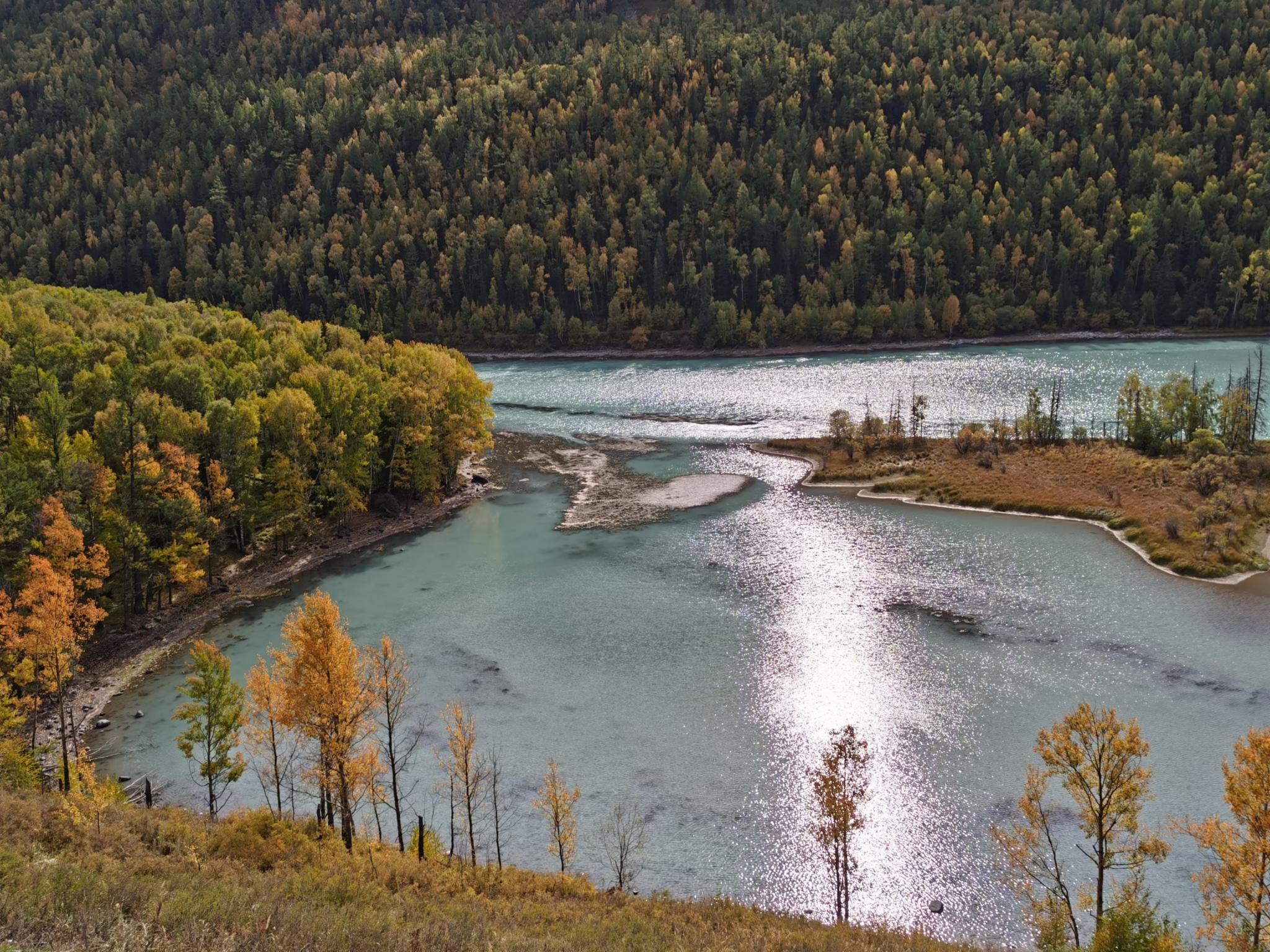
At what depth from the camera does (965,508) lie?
3622 inches

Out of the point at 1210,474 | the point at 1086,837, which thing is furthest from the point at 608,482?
the point at 1086,837

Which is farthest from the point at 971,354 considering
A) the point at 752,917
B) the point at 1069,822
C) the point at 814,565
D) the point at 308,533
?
the point at 752,917

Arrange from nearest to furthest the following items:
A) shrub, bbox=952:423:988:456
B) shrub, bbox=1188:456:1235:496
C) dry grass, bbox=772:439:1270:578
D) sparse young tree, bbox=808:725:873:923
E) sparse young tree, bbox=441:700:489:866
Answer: sparse young tree, bbox=808:725:873:923 → sparse young tree, bbox=441:700:489:866 → dry grass, bbox=772:439:1270:578 → shrub, bbox=1188:456:1235:496 → shrub, bbox=952:423:988:456

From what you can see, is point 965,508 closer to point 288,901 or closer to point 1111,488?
point 1111,488

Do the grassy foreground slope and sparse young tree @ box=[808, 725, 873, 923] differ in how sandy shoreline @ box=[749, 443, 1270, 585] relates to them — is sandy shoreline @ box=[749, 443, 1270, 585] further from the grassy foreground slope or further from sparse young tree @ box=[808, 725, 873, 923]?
the grassy foreground slope

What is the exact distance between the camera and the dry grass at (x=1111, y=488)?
75.8 metres

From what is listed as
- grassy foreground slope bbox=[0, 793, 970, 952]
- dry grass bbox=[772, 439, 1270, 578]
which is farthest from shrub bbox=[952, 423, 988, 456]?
→ grassy foreground slope bbox=[0, 793, 970, 952]

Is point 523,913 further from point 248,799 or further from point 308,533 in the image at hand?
point 308,533

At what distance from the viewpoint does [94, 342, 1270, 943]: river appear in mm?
44219

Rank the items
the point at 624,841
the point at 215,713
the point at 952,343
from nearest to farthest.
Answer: the point at 624,841
the point at 215,713
the point at 952,343

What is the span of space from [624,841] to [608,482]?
65499 mm

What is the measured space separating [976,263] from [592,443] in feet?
359

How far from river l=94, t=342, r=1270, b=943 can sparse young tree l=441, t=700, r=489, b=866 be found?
50.7 inches

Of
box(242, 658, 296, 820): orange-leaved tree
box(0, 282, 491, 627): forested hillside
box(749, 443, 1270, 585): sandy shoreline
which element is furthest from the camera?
box(749, 443, 1270, 585): sandy shoreline
